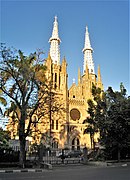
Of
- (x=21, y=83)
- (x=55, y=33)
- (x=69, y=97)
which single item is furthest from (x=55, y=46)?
(x=21, y=83)

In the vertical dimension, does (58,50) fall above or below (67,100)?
above

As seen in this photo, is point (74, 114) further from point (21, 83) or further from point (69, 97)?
point (21, 83)

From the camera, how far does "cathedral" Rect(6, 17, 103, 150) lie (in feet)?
174

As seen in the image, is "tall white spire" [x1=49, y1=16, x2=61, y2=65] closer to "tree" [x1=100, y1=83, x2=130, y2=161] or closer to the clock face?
the clock face

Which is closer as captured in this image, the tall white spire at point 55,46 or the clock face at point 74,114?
the clock face at point 74,114

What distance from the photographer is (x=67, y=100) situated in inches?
2287

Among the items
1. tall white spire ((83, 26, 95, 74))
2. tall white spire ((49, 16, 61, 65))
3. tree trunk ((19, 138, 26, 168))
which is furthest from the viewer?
tall white spire ((83, 26, 95, 74))

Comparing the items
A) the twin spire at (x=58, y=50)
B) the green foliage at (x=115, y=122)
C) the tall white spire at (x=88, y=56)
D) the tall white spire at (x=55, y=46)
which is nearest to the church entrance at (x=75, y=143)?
the twin spire at (x=58, y=50)

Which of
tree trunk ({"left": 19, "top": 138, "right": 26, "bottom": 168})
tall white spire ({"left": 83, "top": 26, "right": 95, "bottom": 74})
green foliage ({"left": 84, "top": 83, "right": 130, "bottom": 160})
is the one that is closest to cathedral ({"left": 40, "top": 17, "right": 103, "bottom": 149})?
tall white spire ({"left": 83, "top": 26, "right": 95, "bottom": 74})

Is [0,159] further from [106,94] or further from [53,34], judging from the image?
[53,34]

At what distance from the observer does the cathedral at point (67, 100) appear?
2089 inches

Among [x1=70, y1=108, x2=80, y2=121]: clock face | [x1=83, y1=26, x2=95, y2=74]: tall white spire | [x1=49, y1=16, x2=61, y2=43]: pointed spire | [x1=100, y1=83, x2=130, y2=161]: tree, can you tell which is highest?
[x1=49, y1=16, x2=61, y2=43]: pointed spire

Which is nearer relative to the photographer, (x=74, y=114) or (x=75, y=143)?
(x=75, y=143)

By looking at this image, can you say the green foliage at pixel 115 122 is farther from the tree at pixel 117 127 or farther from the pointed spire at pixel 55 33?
the pointed spire at pixel 55 33
